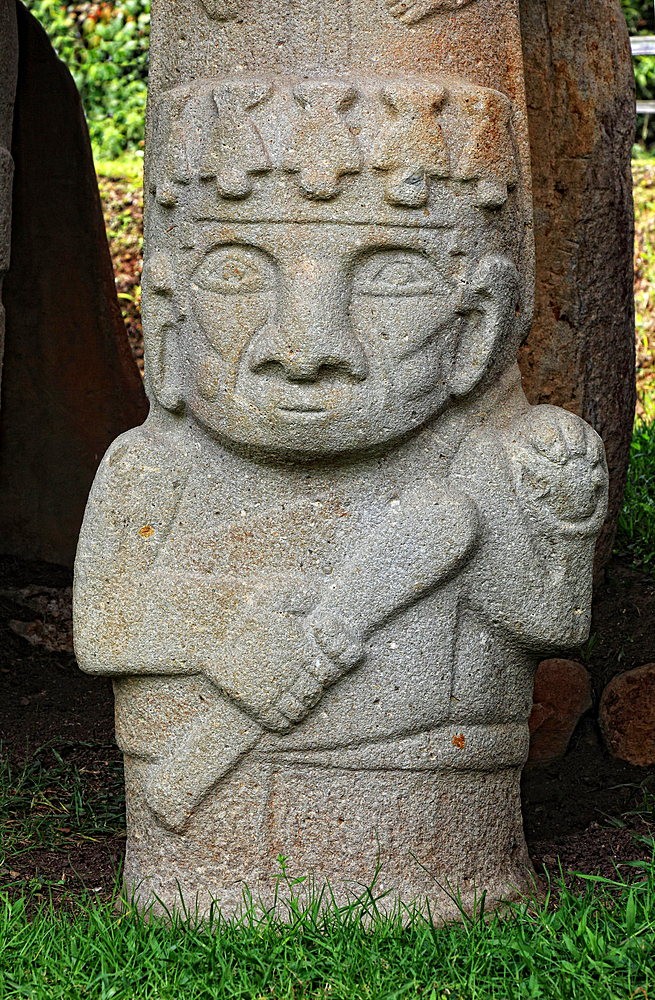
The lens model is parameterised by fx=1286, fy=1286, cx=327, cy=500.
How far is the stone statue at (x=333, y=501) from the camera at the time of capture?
232 cm

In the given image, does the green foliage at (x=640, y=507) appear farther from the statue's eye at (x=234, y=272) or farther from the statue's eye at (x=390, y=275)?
the statue's eye at (x=234, y=272)

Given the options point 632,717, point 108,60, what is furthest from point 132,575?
point 108,60

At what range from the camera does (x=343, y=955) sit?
7.54 feet

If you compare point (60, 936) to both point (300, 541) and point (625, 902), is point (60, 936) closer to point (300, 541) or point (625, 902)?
point (300, 541)

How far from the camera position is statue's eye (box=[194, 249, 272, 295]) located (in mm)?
2350

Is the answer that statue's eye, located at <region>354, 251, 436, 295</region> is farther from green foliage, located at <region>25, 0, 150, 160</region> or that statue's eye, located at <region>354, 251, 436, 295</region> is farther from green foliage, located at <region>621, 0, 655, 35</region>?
green foliage, located at <region>621, 0, 655, 35</region>

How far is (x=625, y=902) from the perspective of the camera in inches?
98.3

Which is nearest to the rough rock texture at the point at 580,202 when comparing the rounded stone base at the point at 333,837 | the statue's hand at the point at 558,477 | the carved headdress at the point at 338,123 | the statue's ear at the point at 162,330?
the carved headdress at the point at 338,123

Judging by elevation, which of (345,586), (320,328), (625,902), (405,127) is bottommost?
(625,902)

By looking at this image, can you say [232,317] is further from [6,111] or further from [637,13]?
[637,13]

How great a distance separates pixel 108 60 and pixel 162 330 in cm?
743

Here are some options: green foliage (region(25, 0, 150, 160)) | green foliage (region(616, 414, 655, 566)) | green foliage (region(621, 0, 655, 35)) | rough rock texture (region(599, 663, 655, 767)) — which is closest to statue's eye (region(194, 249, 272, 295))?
rough rock texture (region(599, 663, 655, 767))

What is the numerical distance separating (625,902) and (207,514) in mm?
1107

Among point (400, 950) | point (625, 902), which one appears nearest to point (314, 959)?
point (400, 950)
